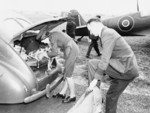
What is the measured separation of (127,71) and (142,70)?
12.7ft

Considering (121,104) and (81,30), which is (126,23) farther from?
(121,104)

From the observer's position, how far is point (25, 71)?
4.04m

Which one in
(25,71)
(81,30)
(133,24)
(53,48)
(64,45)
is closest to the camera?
(25,71)

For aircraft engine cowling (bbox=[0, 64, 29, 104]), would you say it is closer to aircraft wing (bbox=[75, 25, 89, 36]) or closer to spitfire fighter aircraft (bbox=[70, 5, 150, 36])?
spitfire fighter aircraft (bbox=[70, 5, 150, 36])

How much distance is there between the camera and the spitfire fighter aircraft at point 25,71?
12.4 ft

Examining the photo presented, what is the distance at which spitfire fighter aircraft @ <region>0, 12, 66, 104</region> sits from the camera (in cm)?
379

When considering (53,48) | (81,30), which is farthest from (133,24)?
(53,48)

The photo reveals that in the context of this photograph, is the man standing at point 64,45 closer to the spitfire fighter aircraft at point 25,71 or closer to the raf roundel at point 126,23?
the spitfire fighter aircraft at point 25,71

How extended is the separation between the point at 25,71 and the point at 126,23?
8900mm

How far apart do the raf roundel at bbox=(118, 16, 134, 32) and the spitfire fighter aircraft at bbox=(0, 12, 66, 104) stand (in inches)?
304

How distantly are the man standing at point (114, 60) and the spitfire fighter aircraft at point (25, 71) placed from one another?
43.9 inches

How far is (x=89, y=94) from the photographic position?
315cm

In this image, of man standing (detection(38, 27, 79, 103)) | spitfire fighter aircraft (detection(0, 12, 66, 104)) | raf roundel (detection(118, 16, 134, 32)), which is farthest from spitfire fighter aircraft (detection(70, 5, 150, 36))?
man standing (detection(38, 27, 79, 103))

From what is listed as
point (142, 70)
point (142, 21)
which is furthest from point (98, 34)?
point (142, 21)
